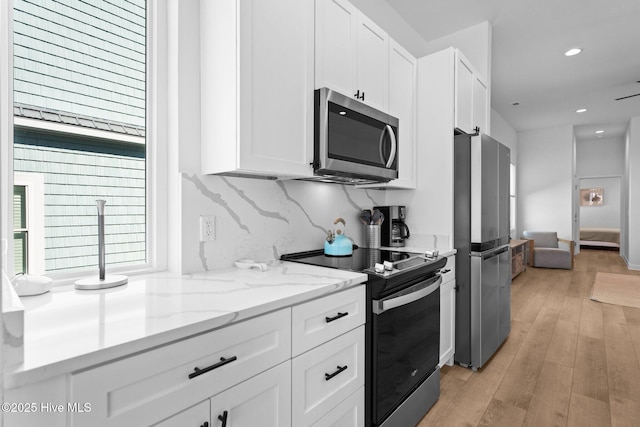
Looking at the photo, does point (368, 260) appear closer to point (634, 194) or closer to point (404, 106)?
point (404, 106)

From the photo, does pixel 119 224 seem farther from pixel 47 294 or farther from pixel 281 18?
pixel 281 18

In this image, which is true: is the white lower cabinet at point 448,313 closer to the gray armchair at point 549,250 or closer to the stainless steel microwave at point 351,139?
the stainless steel microwave at point 351,139

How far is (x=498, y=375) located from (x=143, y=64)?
2.96 metres

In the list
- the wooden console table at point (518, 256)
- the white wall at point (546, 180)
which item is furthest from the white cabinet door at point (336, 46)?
the white wall at point (546, 180)

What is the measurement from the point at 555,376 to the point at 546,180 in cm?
661

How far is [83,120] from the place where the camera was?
1409 mm

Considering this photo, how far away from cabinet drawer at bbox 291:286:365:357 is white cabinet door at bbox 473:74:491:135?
2.22 meters

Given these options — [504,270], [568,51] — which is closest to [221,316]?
[504,270]

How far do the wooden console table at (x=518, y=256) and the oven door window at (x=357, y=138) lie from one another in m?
4.37

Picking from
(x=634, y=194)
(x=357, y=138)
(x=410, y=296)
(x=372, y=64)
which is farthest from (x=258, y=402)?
(x=634, y=194)

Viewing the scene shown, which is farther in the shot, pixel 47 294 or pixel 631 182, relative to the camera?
pixel 631 182

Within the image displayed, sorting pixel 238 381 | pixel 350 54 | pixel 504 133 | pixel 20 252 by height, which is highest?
pixel 504 133

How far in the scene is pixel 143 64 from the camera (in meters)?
1.59

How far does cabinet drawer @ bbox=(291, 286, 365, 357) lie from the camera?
47.7 inches
